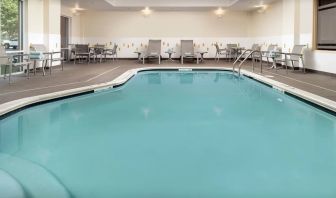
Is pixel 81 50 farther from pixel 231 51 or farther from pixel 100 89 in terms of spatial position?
pixel 100 89

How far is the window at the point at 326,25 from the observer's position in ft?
33.0

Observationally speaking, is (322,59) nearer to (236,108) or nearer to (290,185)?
(236,108)

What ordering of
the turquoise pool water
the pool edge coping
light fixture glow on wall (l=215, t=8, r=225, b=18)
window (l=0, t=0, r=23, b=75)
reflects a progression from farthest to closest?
light fixture glow on wall (l=215, t=8, r=225, b=18), window (l=0, t=0, r=23, b=75), the pool edge coping, the turquoise pool water

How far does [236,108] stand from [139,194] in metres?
3.98

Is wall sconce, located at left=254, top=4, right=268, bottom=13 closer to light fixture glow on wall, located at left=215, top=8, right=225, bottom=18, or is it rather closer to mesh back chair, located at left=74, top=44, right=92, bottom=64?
light fixture glow on wall, located at left=215, top=8, right=225, bottom=18

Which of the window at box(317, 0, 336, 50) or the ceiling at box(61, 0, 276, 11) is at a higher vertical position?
the ceiling at box(61, 0, 276, 11)

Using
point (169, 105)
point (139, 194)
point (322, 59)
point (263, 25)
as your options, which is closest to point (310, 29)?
point (322, 59)

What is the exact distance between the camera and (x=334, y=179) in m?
3.08

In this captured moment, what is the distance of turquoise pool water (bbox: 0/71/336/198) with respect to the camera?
286 centimetres

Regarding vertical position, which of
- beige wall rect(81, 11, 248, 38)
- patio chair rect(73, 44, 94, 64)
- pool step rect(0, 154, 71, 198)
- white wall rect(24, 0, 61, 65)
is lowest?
pool step rect(0, 154, 71, 198)

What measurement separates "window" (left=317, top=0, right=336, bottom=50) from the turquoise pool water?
3976 mm

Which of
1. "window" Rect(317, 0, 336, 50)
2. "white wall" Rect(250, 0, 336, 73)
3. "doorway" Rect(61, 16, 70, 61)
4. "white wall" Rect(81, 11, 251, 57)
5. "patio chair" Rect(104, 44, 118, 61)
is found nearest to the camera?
"window" Rect(317, 0, 336, 50)

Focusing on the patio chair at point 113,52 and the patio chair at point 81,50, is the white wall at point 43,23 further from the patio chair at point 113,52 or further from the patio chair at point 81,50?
the patio chair at point 113,52

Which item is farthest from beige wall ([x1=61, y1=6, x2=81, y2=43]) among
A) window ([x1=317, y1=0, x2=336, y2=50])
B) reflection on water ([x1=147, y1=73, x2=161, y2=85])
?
window ([x1=317, y1=0, x2=336, y2=50])
